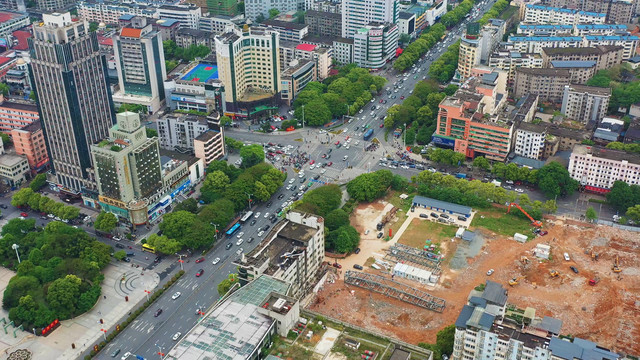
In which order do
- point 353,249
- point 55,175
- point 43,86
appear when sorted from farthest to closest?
point 55,175, point 43,86, point 353,249

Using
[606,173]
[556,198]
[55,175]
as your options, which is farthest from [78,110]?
[606,173]

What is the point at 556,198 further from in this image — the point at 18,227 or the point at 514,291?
the point at 18,227

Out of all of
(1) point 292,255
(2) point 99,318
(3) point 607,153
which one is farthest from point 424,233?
(2) point 99,318

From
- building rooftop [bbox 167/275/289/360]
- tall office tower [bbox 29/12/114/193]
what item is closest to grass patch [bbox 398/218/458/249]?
building rooftop [bbox 167/275/289/360]

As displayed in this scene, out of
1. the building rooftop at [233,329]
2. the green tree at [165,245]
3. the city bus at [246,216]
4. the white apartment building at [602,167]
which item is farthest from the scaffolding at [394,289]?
the white apartment building at [602,167]

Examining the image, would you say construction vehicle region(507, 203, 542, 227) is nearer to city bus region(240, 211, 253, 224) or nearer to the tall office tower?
city bus region(240, 211, 253, 224)

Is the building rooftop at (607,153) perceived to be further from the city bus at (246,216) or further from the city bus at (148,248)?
the city bus at (148,248)

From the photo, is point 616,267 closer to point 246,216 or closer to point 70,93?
point 246,216
